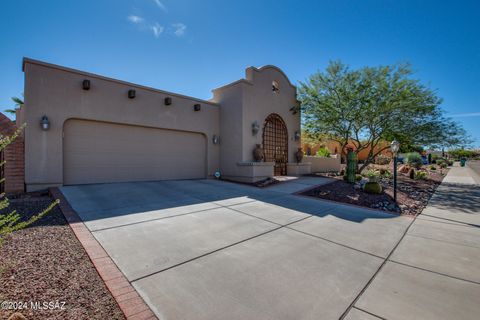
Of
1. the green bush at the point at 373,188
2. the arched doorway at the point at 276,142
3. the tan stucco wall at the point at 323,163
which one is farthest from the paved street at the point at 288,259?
the tan stucco wall at the point at 323,163

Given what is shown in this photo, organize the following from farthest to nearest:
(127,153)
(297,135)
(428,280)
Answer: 1. (297,135)
2. (127,153)
3. (428,280)

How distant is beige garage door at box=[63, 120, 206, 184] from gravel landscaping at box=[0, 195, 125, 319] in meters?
5.06

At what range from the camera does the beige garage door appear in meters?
8.06

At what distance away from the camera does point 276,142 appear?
13.4 m

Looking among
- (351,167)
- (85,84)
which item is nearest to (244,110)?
(351,167)

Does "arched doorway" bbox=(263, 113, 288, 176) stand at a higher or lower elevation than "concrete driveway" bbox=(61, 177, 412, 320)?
higher

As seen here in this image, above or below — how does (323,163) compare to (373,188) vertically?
above

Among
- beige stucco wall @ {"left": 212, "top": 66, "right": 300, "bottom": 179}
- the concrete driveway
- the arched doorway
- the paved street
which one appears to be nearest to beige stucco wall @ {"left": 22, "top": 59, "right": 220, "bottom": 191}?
the concrete driveway

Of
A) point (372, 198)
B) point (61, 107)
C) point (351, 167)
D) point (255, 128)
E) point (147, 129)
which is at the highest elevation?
point (61, 107)

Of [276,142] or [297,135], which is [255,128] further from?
[297,135]

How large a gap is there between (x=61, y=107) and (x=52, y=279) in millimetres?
7265

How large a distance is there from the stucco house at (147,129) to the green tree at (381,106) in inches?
102

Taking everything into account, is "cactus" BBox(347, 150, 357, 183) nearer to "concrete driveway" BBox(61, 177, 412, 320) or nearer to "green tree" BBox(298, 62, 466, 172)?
"green tree" BBox(298, 62, 466, 172)

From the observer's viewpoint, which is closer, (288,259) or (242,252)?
(288,259)
